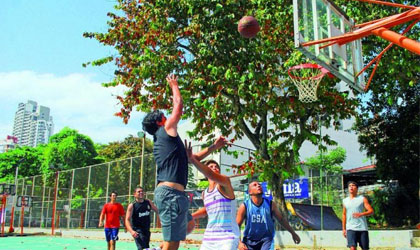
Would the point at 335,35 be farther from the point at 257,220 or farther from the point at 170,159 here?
the point at 170,159

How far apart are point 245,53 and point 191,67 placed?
2.04 m

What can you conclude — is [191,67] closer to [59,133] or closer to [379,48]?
[379,48]

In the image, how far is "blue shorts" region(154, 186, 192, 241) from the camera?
4465 mm

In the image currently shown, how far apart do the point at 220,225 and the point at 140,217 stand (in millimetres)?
5115

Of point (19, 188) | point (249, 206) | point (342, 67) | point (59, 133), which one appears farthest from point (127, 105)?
point (59, 133)

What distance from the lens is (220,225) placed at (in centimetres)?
525

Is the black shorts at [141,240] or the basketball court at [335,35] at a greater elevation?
the basketball court at [335,35]

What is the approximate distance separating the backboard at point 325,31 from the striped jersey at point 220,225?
4961mm

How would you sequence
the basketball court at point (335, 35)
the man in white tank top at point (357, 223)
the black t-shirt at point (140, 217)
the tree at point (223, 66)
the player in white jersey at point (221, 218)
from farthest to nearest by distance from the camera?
the tree at point (223, 66) → the black t-shirt at point (140, 217) → the basketball court at point (335, 35) → the man in white tank top at point (357, 223) → the player in white jersey at point (221, 218)

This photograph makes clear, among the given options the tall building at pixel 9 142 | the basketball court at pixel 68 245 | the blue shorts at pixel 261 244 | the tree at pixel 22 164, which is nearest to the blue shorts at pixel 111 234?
the basketball court at pixel 68 245

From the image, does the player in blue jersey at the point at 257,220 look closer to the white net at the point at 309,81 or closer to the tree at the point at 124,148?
the white net at the point at 309,81

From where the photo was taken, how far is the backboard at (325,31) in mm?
9773

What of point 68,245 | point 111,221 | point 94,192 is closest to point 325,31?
point 111,221

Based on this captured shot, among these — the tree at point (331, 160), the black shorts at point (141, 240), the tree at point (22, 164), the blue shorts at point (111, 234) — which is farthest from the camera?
the tree at point (22, 164)
